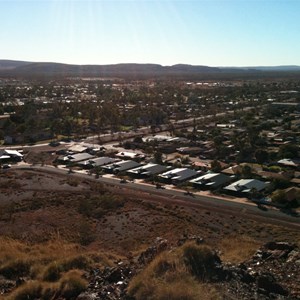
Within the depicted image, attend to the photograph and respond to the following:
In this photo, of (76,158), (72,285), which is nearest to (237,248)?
(72,285)

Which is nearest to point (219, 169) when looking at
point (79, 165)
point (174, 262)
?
point (79, 165)

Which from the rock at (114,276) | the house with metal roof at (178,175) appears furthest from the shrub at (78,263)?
the house with metal roof at (178,175)

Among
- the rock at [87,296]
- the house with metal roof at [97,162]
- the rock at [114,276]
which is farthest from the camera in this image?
the house with metal roof at [97,162]

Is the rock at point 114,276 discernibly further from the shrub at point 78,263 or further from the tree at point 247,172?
the tree at point 247,172

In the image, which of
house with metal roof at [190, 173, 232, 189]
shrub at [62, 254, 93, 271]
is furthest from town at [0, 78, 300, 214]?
shrub at [62, 254, 93, 271]

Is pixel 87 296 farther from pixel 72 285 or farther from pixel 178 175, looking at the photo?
pixel 178 175
